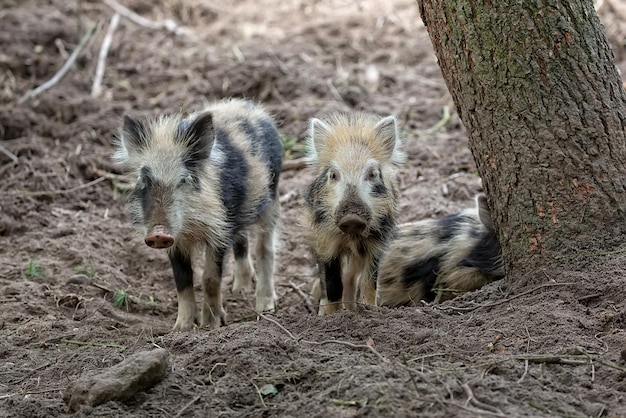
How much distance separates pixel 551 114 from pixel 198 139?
7.72 feet

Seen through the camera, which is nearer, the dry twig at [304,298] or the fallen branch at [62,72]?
the dry twig at [304,298]

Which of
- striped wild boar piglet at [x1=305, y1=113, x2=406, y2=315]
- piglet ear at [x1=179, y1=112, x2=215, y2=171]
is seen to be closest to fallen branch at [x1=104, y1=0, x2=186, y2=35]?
piglet ear at [x1=179, y1=112, x2=215, y2=171]

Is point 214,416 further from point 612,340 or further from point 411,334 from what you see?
point 612,340

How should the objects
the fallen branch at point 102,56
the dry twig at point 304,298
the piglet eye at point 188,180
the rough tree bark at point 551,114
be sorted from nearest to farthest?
the rough tree bark at point 551,114
the piglet eye at point 188,180
the dry twig at point 304,298
the fallen branch at point 102,56

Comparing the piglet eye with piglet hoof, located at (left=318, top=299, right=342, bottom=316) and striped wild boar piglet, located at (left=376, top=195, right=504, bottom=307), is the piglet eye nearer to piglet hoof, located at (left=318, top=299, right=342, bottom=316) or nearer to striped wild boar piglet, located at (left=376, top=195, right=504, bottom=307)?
piglet hoof, located at (left=318, top=299, right=342, bottom=316)

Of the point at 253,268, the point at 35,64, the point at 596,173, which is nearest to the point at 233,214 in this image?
the point at 253,268

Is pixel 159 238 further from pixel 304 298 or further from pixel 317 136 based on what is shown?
pixel 304 298

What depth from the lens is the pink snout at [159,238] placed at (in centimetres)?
558

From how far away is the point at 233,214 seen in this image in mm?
6531

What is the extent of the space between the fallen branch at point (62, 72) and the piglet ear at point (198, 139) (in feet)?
14.6

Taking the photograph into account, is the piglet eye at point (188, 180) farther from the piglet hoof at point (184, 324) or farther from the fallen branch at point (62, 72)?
the fallen branch at point (62, 72)

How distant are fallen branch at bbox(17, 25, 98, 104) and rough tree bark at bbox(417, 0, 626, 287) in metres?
6.10

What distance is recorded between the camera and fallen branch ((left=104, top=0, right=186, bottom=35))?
40.0 ft

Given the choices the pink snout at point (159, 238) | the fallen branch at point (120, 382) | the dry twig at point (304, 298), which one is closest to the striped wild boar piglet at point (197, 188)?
the pink snout at point (159, 238)
